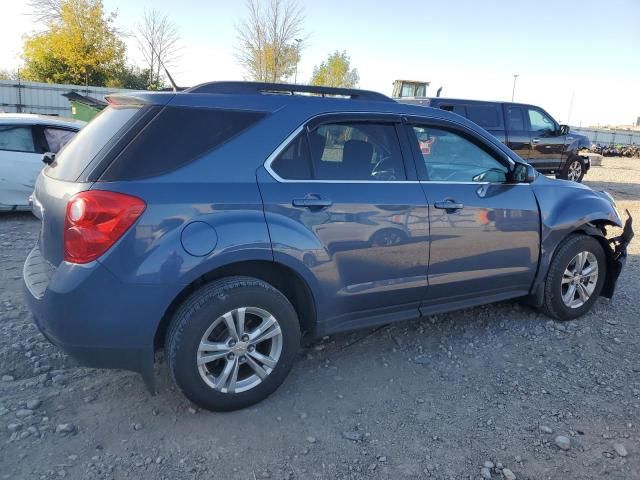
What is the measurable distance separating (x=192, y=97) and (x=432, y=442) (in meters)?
2.29

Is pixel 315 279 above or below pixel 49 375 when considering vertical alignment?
above

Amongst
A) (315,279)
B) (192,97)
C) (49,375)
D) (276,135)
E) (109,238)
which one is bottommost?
(49,375)

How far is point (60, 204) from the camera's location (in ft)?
8.55

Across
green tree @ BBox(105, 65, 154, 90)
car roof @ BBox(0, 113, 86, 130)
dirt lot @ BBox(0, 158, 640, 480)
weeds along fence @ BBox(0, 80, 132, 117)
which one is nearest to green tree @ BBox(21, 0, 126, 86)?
green tree @ BBox(105, 65, 154, 90)

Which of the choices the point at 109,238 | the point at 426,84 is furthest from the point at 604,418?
the point at 426,84

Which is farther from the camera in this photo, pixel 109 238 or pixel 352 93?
pixel 352 93

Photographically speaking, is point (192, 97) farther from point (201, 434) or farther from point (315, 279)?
point (201, 434)

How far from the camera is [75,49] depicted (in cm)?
3100

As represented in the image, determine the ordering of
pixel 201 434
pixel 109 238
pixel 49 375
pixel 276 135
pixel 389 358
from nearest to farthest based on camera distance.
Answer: pixel 109 238, pixel 201 434, pixel 276 135, pixel 49 375, pixel 389 358

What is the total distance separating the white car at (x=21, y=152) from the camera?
23.6 feet

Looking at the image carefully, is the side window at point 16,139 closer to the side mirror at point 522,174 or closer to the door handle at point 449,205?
the door handle at point 449,205

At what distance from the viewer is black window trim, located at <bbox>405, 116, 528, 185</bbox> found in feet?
11.3

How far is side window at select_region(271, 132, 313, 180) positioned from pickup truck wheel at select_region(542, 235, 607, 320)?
2.35 meters

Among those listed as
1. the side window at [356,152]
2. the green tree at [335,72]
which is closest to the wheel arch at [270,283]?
the side window at [356,152]
